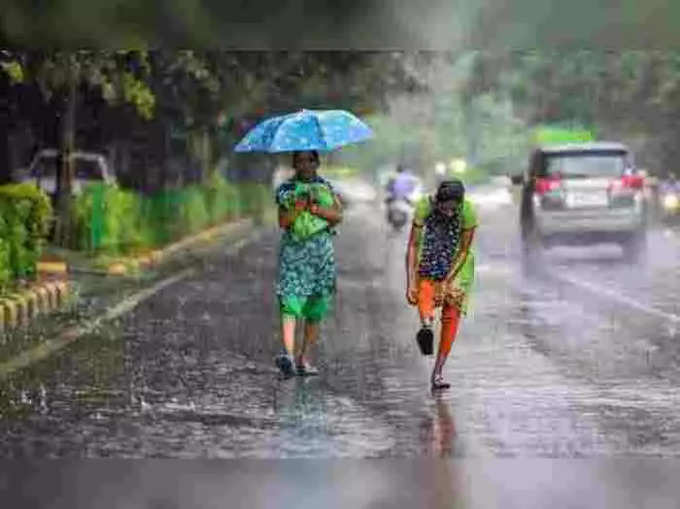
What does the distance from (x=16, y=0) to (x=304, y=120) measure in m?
5.17

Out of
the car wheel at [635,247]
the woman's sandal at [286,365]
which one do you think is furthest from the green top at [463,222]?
the car wheel at [635,247]

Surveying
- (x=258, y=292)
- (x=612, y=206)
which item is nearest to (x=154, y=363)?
(x=258, y=292)

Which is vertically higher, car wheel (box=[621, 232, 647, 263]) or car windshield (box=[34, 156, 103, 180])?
car windshield (box=[34, 156, 103, 180])

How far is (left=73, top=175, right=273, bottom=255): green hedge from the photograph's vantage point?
2461 centimetres

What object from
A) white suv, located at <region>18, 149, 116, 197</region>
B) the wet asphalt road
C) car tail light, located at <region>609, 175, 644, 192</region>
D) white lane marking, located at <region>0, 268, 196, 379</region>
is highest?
white suv, located at <region>18, 149, 116, 197</region>

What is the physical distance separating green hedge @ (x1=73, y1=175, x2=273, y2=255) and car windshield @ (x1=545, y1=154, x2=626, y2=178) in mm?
7382

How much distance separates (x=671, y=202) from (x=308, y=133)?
103 ft

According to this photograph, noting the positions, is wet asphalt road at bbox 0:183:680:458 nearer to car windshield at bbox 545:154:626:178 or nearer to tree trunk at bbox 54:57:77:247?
car windshield at bbox 545:154:626:178

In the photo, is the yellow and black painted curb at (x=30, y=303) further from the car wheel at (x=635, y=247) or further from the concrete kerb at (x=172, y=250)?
the car wheel at (x=635, y=247)

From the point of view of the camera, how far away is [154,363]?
471 inches

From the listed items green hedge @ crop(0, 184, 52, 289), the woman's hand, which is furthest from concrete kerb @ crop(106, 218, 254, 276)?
the woman's hand

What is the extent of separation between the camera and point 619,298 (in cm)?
1794

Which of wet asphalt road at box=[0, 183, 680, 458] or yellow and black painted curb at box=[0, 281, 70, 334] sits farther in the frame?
yellow and black painted curb at box=[0, 281, 70, 334]

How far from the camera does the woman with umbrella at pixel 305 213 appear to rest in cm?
1051
